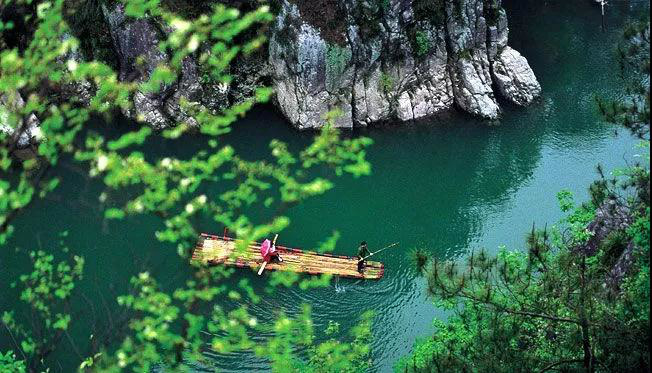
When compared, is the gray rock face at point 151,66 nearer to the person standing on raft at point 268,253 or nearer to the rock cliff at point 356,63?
the rock cliff at point 356,63

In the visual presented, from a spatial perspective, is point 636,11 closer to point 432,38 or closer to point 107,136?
point 432,38

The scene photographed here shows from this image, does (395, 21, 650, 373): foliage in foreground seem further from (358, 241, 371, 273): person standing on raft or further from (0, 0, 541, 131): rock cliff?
(0, 0, 541, 131): rock cliff

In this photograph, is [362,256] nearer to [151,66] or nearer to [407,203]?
[407,203]

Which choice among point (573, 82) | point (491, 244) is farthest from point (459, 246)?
point (573, 82)

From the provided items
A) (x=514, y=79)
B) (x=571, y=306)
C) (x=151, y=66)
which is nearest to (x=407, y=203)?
(x=514, y=79)

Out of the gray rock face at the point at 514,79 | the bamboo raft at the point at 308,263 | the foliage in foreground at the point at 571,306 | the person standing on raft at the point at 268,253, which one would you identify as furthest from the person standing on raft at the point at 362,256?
the gray rock face at the point at 514,79
